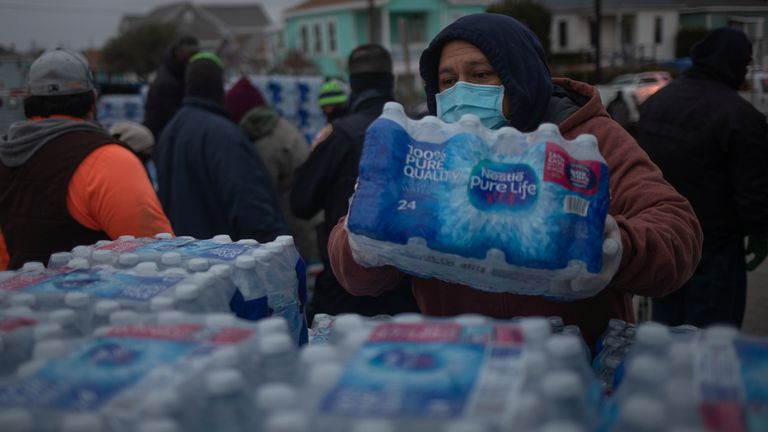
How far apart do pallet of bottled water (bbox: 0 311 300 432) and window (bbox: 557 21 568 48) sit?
35153 mm

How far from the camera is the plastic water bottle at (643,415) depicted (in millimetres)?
981

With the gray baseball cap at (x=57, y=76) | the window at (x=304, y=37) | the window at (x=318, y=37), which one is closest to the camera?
the gray baseball cap at (x=57, y=76)

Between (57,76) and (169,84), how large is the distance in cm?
376

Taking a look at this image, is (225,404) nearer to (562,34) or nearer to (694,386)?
(694,386)

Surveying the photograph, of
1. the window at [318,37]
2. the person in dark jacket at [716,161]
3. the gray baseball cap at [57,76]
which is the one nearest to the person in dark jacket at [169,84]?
the gray baseball cap at [57,76]

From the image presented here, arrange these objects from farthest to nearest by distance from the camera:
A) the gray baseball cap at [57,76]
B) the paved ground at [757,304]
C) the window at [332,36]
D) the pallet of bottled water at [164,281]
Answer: the window at [332,36], the paved ground at [757,304], the gray baseball cap at [57,76], the pallet of bottled water at [164,281]

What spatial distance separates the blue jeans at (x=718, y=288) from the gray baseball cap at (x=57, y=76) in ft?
11.7

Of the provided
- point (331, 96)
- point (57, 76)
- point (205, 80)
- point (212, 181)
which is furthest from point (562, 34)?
point (57, 76)

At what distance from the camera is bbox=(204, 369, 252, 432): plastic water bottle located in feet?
3.75

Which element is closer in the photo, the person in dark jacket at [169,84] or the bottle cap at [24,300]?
the bottle cap at [24,300]

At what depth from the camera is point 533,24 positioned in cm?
2622

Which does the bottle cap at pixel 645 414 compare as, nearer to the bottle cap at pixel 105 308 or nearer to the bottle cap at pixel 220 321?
the bottle cap at pixel 220 321

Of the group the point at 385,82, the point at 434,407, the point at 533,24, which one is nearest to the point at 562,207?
the point at 434,407

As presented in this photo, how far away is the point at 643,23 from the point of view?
19547mm
